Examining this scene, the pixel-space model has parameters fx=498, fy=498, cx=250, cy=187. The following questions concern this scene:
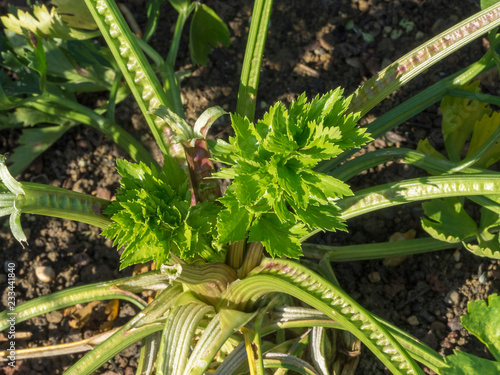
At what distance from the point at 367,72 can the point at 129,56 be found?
4.38 feet

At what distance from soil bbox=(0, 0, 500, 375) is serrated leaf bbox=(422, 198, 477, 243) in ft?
1.29

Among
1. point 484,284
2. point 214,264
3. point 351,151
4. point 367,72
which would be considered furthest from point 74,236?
point 484,284

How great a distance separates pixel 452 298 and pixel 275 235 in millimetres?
1196

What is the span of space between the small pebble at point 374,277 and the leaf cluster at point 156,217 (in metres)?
1.01

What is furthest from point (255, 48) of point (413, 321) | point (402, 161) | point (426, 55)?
point (413, 321)

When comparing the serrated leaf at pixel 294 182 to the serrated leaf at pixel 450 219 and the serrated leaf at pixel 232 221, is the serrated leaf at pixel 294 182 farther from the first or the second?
the serrated leaf at pixel 450 219

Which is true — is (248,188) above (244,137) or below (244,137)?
below

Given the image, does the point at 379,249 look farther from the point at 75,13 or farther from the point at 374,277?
the point at 75,13

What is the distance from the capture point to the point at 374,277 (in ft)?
7.00

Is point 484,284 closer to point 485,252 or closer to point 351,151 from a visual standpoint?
point 485,252

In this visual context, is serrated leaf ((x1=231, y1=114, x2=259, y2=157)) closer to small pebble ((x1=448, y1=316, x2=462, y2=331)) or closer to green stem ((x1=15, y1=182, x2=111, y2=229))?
green stem ((x1=15, y1=182, x2=111, y2=229))

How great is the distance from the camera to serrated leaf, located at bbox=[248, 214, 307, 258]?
123 centimetres

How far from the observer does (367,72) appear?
7.91 ft

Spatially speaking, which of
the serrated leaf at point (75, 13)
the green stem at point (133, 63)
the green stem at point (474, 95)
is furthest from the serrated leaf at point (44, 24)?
the green stem at point (474, 95)
